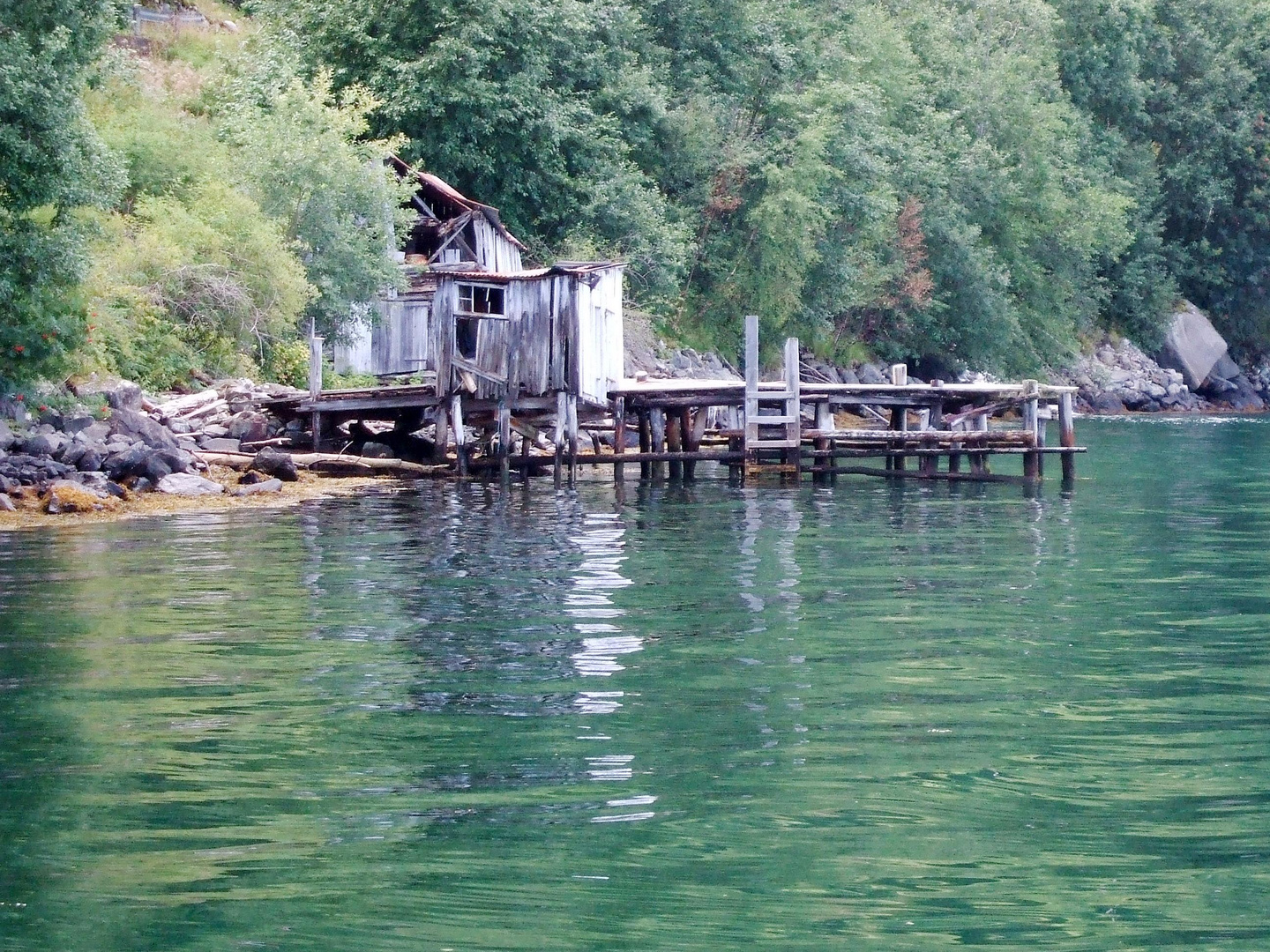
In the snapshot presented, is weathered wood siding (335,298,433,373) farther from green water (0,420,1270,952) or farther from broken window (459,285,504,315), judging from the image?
green water (0,420,1270,952)

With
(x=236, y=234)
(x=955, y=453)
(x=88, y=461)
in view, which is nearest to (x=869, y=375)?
(x=955, y=453)

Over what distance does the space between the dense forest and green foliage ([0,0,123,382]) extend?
0.15ft

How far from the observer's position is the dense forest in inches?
1142

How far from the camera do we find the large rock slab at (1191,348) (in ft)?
222

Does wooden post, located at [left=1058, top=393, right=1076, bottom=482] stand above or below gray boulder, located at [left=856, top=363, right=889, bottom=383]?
below

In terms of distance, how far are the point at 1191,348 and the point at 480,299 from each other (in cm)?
4414

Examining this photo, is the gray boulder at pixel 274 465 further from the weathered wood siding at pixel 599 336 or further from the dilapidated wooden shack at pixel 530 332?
the weathered wood siding at pixel 599 336

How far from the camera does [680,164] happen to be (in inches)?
1928

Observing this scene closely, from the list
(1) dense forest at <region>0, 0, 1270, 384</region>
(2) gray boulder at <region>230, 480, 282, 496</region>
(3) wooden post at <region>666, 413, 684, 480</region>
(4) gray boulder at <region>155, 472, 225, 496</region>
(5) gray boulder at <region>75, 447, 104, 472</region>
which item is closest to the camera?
(5) gray boulder at <region>75, 447, 104, 472</region>

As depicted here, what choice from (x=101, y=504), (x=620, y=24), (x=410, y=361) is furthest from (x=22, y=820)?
(x=620, y=24)

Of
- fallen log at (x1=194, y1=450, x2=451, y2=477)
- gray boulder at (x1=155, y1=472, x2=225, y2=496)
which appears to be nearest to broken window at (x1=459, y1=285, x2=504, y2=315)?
fallen log at (x1=194, y1=450, x2=451, y2=477)

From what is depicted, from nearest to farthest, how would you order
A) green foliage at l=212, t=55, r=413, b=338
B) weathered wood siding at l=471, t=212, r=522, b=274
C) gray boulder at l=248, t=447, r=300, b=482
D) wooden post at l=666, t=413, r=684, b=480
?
gray boulder at l=248, t=447, r=300, b=482 < wooden post at l=666, t=413, r=684, b=480 < green foliage at l=212, t=55, r=413, b=338 < weathered wood siding at l=471, t=212, r=522, b=274

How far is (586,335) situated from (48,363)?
33.1 ft

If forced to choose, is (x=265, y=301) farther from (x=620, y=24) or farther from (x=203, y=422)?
(x=620, y=24)
